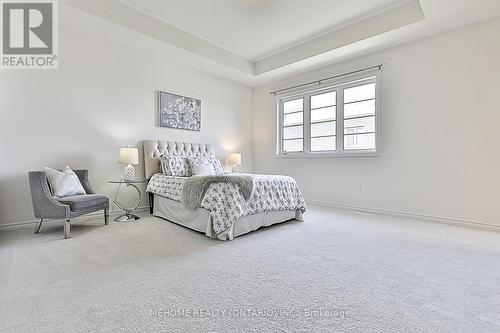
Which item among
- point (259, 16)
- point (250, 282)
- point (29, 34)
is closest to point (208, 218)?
point (250, 282)

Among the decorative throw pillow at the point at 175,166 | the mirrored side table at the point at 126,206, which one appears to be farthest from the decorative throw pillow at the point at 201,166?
the mirrored side table at the point at 126,206

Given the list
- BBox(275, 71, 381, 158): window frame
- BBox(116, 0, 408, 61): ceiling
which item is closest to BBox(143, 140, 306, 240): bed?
BBox(275, 71, 381, 158): window frame

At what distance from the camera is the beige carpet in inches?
54.1

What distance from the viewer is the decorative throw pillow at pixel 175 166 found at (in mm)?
4320

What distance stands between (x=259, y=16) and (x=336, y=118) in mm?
2406

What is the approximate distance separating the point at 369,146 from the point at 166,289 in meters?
4.20

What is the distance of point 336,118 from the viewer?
16.5ft

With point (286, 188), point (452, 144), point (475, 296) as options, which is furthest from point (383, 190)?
point (475, 296)

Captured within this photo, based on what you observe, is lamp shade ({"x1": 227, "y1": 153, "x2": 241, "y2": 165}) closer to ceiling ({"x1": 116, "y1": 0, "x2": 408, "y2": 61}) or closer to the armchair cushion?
ceiling ({"x1": 116, "y1": 0, "x2": 408, "y2": 61})

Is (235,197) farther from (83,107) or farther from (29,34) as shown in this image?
(29,34)

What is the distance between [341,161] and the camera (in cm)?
493

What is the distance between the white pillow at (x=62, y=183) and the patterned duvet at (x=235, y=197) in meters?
1.13

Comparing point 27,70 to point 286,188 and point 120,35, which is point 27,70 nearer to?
point 120,35

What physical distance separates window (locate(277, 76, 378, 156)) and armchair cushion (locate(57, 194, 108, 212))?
3.97 metres
